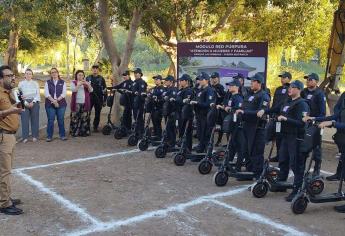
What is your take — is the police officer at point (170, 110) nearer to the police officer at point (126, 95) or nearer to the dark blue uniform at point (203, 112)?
the dark blue uniform at point (203, 112)

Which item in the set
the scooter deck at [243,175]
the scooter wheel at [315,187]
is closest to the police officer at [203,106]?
the scooter deck at [243,175]

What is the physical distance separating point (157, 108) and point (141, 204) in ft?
14.9

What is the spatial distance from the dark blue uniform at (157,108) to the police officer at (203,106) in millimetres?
1259

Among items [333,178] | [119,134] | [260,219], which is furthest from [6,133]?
[119,134]

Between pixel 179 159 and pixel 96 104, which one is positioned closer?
pixel 179 159

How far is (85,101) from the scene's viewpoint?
1305cm

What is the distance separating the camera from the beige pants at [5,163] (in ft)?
21.9

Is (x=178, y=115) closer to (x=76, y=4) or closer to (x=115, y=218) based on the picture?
(x=115, y=218)

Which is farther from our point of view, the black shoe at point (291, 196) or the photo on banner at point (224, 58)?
the photo on banner at point (224, 58)

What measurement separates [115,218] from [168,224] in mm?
796

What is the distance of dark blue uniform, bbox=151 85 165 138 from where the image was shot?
37.0ft

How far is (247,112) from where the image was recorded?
8.34m

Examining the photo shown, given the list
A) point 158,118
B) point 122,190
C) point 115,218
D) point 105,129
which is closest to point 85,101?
point 105,129

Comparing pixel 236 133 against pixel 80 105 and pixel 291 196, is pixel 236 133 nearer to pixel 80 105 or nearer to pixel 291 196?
pixel 291 196
